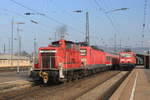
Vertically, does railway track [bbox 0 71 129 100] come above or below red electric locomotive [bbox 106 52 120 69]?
below

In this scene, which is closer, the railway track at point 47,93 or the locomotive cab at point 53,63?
the railway track at point 47,93

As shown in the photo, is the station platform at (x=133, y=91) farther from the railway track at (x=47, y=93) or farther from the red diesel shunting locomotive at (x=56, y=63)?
the red diesel shunting locomotive at (x=56, y=63)

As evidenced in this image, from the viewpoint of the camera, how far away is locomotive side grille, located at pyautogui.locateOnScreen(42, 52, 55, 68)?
19.5 m

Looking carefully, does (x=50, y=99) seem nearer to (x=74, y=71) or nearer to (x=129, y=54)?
(x=74, y=71)

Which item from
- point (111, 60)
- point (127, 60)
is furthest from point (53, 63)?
point (111, 60)

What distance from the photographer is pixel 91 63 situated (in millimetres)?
30969

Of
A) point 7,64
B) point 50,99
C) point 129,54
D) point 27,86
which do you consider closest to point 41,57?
point 27,86

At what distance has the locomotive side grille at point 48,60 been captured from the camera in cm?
1945

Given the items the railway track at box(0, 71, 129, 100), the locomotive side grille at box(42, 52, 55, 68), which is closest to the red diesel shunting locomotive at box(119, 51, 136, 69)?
the locomotive side grille at box(42, 52, 55, 68)

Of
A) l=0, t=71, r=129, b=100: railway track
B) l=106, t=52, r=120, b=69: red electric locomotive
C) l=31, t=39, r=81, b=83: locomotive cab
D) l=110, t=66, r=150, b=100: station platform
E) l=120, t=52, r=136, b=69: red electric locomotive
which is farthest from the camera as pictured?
l=106, t=52, r=120, b=69: red electric locomotive

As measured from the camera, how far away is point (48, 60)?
769 inches

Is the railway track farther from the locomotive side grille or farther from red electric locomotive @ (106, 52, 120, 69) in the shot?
red electric locomotive @ (106, 52, 120, 69)

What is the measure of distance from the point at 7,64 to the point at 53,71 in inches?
2024

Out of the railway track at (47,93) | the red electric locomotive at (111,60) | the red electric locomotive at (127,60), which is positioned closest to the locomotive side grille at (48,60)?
the railway track at (47,93)
